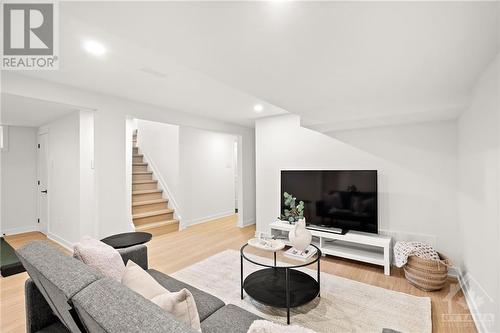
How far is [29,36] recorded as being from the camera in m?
1.79

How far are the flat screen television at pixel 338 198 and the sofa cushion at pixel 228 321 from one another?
2.45 m

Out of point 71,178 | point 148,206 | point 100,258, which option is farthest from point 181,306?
point 148,206

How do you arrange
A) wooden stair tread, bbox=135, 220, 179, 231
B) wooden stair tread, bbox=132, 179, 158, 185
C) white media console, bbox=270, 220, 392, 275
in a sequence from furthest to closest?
wooden stair tread, bbox=132, 179, 158, 185 < wooden stair tread, bbox=135, 220, 179, 231 < white media console, bbox=270, 220, 392, 275

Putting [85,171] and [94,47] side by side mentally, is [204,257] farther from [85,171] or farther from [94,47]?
[94,47]

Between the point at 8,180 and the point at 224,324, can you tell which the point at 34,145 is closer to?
the point at 8,180

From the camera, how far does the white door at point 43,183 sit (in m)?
4.76

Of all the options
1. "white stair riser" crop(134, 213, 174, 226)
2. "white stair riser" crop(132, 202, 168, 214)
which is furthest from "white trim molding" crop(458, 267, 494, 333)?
"white stair riser" crop(132, 202, 168, 214)

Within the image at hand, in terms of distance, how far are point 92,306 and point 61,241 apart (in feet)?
14.7

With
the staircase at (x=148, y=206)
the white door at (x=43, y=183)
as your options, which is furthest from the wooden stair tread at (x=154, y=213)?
the white door at (x=43, y=183)

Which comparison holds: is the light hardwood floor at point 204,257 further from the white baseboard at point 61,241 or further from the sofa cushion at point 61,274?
the sofa cushion at point 61,274

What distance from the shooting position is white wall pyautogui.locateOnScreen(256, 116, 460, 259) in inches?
118

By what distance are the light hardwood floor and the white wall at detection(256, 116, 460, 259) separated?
0.61m

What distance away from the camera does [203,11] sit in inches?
45.9

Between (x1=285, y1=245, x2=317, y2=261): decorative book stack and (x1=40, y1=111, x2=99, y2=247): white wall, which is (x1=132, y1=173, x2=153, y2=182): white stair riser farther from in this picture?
(x1=285, y1=245, x2=317, y2=261): decorative book stack
